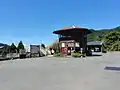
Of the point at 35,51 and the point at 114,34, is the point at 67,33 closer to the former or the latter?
the point at 35,51

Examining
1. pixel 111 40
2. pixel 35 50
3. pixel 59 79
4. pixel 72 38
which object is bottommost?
pixel 59 79

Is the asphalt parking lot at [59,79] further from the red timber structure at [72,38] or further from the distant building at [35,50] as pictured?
the distant building at [35,50]

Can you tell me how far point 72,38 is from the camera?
4759cm

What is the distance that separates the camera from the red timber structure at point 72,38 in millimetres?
47000

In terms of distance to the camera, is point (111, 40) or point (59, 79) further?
point (111, 40)

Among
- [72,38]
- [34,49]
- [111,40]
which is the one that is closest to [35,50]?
[34,49]

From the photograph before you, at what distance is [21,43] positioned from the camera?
7938cm

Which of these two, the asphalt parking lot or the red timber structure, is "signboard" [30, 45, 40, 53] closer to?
the red timber structure

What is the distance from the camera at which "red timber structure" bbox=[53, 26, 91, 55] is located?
1850 inches

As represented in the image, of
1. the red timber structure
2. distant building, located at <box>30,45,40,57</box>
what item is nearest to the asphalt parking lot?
the red timber structure

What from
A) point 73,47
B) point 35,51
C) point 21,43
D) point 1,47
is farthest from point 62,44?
point 21,43

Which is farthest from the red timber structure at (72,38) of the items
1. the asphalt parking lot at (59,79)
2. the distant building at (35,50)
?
the asphalt parking lot at (59,79)

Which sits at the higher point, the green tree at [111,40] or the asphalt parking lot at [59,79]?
the green tree at [111,40]

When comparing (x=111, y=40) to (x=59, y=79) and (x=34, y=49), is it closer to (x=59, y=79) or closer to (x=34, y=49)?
(x=34, y=49)
